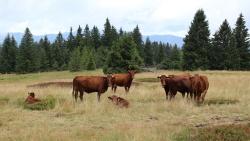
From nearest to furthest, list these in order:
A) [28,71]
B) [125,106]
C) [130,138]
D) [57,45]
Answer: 1. [130,138]
2. [125,106]
3. [28,71]
4. [57,45]

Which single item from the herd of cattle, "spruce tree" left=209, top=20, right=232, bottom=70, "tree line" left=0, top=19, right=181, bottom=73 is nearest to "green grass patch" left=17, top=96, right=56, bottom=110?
the herd of cattle

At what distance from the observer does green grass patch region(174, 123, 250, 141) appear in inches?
476

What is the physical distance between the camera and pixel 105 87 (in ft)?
74.1

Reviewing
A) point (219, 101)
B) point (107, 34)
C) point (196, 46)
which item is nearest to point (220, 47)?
point (196, 46)

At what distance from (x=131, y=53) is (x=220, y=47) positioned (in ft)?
63.5

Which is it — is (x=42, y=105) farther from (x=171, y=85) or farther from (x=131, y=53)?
(x=131, y=53)

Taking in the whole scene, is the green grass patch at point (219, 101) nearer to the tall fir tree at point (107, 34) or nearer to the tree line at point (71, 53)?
the tree line at point (71, 53)

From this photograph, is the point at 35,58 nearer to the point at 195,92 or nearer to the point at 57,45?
the point at 57,45

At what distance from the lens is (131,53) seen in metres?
54.2

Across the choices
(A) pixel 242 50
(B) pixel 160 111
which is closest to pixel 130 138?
(B) pixel 160 111

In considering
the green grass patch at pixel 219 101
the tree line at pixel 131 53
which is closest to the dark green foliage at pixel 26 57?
the tree line at pixel 131 53

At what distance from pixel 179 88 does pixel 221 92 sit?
341 cm

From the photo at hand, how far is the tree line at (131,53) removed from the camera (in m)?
54.5

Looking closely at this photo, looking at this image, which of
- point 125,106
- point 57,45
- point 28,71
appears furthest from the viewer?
point 57,45
